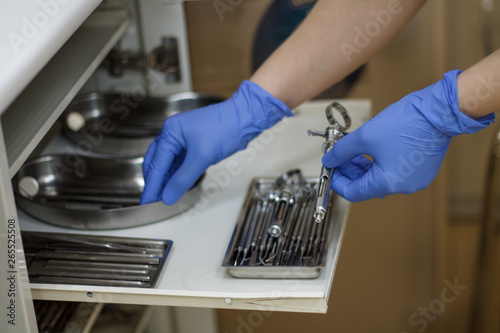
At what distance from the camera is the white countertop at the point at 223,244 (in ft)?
3.08

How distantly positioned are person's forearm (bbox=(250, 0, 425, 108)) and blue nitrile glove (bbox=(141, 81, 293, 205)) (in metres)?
0.05

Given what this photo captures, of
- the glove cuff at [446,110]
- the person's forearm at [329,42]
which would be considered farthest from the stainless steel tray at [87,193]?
the glove cuff at [446,110]

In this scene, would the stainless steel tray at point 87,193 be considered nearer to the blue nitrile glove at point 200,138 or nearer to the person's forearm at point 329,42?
the blue nitrile glove at point 200,138

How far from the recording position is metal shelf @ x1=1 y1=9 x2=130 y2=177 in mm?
943

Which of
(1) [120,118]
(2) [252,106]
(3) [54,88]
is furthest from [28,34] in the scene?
(1) [120,118]

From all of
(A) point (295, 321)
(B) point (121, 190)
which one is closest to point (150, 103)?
(B) point (121, 190)

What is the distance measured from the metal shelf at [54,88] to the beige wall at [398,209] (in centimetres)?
50

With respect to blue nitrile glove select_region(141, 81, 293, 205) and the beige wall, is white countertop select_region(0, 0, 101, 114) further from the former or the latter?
the beige wall

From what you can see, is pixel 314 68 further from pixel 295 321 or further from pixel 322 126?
pixel 295 321

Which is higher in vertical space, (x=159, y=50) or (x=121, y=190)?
(x=159, y=50)

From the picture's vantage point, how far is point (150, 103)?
1601 millimetres

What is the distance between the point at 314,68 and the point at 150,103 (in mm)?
510

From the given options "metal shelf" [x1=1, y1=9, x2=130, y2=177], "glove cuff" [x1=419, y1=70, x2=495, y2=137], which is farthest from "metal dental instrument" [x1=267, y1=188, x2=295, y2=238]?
"metal shelf" [x1=1, y1=9, x2=130, y2=177]

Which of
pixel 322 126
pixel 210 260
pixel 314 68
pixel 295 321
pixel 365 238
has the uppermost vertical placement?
pixel 314 68
